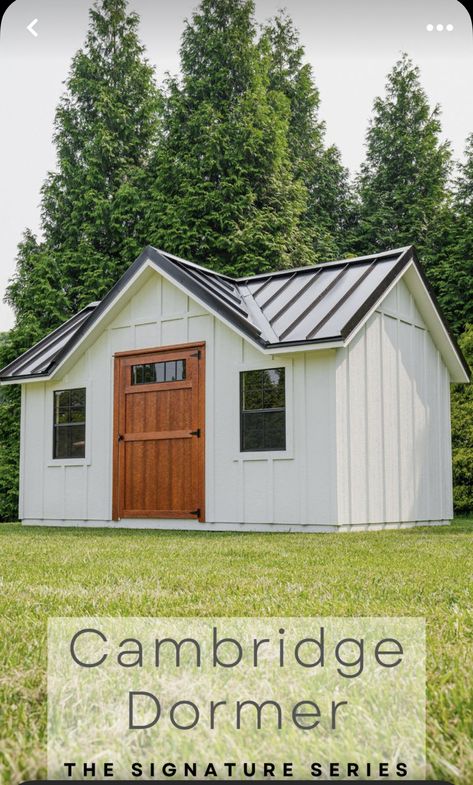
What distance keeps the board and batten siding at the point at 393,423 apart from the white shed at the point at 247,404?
3cm

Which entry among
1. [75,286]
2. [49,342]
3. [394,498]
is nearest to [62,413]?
[49,342]

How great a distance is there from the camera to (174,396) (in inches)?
498

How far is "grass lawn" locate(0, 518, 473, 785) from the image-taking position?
1915 mm

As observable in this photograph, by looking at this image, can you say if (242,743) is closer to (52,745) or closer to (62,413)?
(52,745)

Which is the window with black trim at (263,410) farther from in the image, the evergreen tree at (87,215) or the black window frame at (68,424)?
the evergreen tree at (87,215)

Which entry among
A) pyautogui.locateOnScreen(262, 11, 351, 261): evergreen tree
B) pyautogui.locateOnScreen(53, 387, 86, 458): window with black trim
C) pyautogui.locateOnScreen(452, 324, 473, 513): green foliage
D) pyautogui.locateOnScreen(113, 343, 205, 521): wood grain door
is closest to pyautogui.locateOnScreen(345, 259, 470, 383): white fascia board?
pyautogui.locateOnScreen(452, 324, 473, 513): green foliage

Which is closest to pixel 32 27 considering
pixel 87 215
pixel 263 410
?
pixel 263 410

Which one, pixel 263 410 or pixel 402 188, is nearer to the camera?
pixel 263 410

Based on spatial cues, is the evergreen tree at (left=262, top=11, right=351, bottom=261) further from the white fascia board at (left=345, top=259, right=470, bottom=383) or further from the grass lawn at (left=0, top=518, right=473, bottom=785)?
the grass lawn at (left=0, top=518, right=473, bottom=785)

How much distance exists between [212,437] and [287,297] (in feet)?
8.27

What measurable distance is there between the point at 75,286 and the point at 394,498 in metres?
15.8

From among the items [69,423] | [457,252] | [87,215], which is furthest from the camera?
[87,215]

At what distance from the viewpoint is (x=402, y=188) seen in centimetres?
2445

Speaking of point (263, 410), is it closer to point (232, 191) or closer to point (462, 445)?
point (462, 445)
